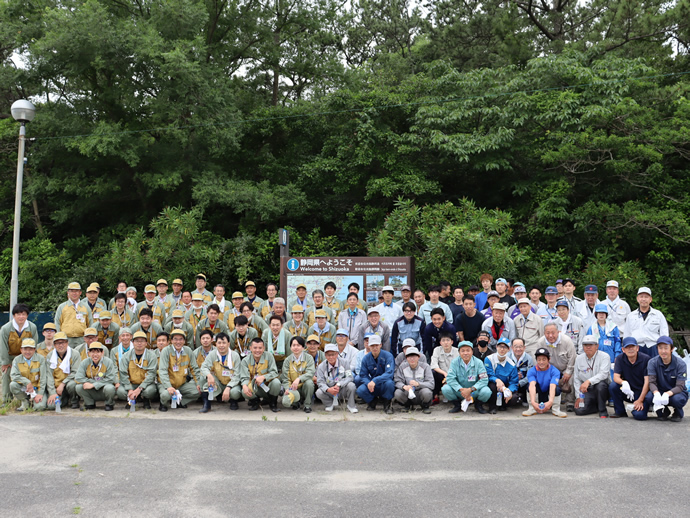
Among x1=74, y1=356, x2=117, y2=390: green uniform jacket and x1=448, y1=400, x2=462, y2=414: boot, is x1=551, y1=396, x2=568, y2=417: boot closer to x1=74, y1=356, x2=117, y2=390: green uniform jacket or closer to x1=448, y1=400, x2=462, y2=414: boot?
x1=448, y1=400, x2=462, y2=414: boot

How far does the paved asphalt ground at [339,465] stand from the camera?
4723mm

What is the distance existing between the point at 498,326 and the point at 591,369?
1.51 meters

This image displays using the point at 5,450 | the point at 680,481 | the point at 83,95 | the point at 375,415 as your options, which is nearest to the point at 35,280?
the point at 83,95

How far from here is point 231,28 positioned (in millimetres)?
20047

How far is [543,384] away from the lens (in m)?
7.99

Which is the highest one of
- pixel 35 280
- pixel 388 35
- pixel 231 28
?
pixel 388 35

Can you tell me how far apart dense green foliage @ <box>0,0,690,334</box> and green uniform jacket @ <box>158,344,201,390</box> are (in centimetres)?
650

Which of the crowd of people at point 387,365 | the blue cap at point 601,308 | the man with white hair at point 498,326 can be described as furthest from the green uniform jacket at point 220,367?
the blue cap at point 601,308

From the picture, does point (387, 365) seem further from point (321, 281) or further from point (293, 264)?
point (293, 264)

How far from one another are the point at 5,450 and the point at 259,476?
3138mm

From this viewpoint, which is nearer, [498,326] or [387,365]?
[387,365]

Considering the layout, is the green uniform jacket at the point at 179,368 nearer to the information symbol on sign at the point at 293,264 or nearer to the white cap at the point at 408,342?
the information symbol on sign at the point at 293,264

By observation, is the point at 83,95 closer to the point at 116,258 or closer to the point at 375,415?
the point at 116,258

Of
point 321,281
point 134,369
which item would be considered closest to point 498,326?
point 321,281
